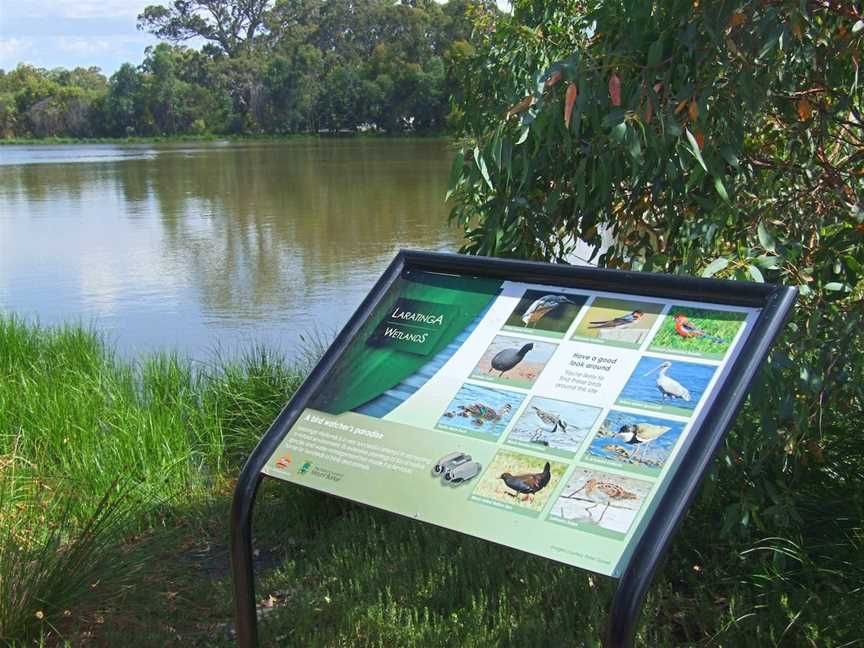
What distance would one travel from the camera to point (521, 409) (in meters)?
2.33

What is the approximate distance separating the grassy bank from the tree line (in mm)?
65946

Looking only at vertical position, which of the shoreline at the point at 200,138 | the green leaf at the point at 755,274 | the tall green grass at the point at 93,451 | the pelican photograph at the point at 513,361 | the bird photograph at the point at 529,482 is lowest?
the shoreline at the point at 200,138

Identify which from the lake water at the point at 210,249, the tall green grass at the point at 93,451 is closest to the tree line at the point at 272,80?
the lake water at the point at 210,249

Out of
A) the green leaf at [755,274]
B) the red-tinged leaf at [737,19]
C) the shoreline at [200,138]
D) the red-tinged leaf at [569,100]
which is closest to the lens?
the green leaf at [755,274]

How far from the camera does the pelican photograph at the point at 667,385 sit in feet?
7.04

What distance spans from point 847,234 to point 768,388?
22.7 inches

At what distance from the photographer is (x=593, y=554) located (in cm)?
202

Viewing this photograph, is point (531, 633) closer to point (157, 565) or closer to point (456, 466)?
point (456, 466)

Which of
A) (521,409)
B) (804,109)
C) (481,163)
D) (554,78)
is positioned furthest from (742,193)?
(521,409)

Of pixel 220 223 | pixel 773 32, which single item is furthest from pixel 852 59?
pixel 220 223

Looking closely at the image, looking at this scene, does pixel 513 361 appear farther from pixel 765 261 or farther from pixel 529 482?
pixel 765 261

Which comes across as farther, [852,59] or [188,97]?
[188,97]

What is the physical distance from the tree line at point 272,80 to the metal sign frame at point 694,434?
6742cm

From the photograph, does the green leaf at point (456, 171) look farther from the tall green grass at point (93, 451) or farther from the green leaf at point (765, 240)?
the tall green grass at point (93, 451)
